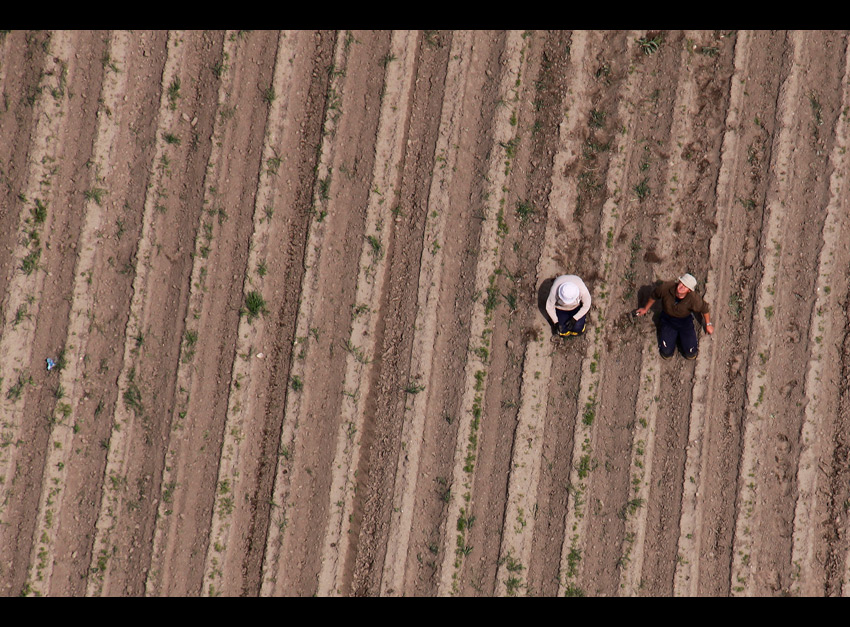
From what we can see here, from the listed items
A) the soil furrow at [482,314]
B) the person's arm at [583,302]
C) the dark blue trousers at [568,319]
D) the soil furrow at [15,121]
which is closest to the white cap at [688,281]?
the person's arm at [583,302]

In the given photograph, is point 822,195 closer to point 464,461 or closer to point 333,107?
point 464,461

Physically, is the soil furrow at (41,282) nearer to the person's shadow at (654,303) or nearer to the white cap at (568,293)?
the white cap at (568,293)

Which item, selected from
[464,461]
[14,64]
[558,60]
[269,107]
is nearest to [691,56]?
[558,60]

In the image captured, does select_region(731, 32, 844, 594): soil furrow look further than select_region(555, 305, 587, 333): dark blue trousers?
Yes

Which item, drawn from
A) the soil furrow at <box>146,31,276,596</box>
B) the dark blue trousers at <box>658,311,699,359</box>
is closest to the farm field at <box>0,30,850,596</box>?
the soil furrow at <box>146,31,276,596</box>

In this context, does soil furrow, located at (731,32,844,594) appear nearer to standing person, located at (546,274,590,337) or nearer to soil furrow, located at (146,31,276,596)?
standing person, located at (546,274,590,337)

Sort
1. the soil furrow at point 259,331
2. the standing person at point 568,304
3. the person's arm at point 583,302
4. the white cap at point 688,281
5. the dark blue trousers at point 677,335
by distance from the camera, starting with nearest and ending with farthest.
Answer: the white cap at point 688,281
the standing person at point 568,304
the person's arm at point 583,302
the dark blue trousers at point 677,335
the soil furrow at point 259,331

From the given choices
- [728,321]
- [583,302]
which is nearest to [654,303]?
[728,321]
